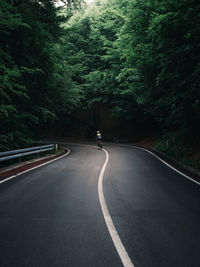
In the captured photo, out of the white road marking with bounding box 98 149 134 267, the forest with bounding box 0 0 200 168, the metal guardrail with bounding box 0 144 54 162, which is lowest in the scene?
the white road marking with bounding box 98 149 134 267

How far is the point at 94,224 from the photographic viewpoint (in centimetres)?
465

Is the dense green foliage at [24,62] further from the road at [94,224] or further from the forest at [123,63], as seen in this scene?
the road at [94,224]

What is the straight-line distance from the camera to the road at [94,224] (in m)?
3.39

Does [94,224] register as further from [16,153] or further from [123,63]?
[123,63]

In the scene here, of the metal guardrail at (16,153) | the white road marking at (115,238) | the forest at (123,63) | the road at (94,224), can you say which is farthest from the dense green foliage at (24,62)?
the white road marking at (115,238)

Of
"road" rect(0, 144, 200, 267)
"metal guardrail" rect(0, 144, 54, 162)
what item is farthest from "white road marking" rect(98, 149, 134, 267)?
"metal guardrail" rect(0, 144, 54, 162)

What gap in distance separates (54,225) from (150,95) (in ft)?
50.0

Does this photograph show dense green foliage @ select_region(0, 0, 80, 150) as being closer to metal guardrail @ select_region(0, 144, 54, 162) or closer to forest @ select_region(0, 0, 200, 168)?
forest @ select_region(0, 0, 200, 168)

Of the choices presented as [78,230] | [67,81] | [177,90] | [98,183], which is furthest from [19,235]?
[67,81]

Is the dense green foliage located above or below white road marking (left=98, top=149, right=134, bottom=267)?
above

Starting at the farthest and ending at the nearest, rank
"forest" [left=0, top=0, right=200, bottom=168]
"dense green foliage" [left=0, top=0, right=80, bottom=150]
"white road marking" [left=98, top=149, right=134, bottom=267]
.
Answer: "dense green foliage" [left=0, top=0, right=80, bottom=150] < "forest" [left=0, top=0, right=200, bottom=168] < "white road marking" [left=98, top=149, right=134, bottom=267]

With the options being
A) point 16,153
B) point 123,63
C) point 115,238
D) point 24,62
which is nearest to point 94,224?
point 115,238

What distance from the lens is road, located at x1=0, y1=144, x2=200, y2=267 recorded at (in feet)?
11.1

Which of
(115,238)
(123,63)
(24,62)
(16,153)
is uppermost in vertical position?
(123,63)
